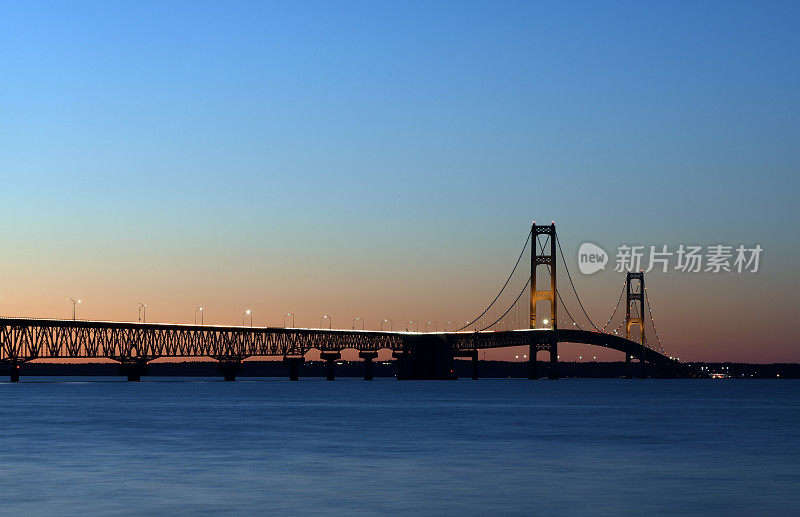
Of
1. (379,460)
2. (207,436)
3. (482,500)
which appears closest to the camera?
(482,500)

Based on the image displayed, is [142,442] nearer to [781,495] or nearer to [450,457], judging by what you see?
[450,457]

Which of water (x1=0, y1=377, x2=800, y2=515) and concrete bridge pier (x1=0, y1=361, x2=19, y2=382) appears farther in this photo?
concrete bridge pier (x1=0, y1=361, x2=19, y2=382)

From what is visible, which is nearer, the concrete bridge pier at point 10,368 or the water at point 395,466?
the water at point 395,466

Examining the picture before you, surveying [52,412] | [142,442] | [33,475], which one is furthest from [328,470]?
[52,412]

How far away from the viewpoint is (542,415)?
79.3 m

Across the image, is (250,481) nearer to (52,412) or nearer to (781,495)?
(781,495)

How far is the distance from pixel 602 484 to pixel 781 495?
4571 millimetres

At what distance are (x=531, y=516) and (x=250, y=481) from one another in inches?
388

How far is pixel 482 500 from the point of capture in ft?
94.3

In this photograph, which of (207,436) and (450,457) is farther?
(207,436)

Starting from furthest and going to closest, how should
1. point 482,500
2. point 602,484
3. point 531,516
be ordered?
point 602,484 < point 482,500 < point 531,516

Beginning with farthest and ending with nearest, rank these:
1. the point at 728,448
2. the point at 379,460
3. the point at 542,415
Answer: the point at 542,415 < the point at 728,448 < the point at 379,460

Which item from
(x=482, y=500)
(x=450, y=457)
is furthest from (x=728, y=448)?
(x=482, y=500)

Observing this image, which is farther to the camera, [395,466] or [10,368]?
[10,368]
